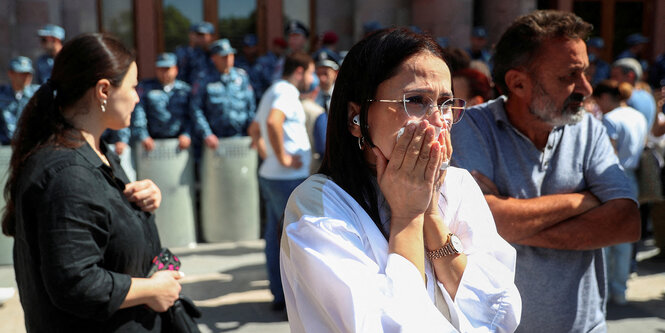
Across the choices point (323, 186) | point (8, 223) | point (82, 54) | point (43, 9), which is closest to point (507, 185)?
point (323, 186)

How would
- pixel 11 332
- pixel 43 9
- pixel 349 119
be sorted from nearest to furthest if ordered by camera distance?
pixel 349 119, pixel 11 332, pixel 43 9

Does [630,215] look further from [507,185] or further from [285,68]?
[285,68]

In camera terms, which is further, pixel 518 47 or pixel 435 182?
pixel 518 47

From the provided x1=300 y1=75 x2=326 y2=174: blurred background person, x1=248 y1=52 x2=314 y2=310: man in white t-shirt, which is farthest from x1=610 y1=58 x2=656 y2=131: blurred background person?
x1=248 y1=52 x2=314 y2=310: man in white t-shirt

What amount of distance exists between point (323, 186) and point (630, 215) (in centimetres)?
134

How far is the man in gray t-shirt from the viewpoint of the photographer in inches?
83.6

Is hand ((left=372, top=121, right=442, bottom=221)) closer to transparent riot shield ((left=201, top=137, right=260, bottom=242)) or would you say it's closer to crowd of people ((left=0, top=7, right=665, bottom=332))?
crowd of people ((left=0, top=7, right=665, bottom=332))

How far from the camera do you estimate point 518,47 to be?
230 cm

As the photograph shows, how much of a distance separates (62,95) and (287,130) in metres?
2.94

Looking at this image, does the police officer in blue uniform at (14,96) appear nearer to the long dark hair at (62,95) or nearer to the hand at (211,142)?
the hand at (211,142)

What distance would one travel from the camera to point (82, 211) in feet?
6.24

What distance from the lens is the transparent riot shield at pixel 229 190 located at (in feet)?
22.2

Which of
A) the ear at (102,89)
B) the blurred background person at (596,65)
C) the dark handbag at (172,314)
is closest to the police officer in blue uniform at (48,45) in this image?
the ear at (102,89)

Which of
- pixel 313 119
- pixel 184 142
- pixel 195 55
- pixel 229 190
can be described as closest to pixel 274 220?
pixel 313 119
